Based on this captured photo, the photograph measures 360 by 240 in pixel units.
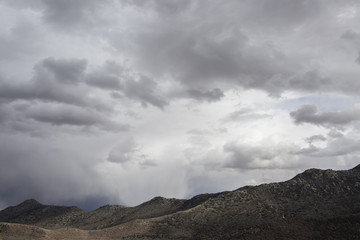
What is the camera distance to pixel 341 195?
11244cm

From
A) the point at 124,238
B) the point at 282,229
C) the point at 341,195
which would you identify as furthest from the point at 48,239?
the point at 341,195

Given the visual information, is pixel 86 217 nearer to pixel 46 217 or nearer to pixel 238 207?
pixel 46 217

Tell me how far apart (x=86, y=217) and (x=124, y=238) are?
251ft

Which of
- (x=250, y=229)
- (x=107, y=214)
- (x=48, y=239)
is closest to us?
(x=250, y=229)

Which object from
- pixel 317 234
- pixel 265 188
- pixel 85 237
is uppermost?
pixel 265 188

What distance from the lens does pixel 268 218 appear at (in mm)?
105625

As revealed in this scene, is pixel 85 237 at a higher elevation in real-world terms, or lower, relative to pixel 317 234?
higher

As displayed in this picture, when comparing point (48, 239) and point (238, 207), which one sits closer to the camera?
point (48, 239)

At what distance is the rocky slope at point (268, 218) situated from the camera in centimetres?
8656

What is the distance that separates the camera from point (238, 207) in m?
121

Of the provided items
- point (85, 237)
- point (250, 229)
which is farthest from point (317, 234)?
point (85, 237)

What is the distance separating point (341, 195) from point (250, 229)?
140ft

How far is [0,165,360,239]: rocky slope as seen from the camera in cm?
8656

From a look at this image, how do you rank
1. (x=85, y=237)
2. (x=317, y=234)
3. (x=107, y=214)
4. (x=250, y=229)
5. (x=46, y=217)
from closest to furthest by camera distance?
(x=317, y=234)
(x=250, y=229)
(x=85, y=237)
(x=107, y=214)
(x=46, y=217)
